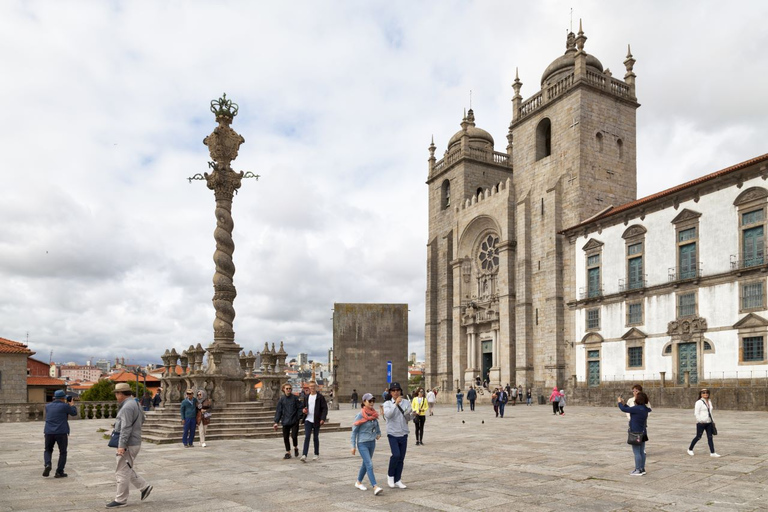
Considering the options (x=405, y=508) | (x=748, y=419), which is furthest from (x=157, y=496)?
(x=748, y=419)

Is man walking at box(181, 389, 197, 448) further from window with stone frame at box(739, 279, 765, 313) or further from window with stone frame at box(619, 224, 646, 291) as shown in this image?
window with stone frame at box(619, 224, 646, 291)

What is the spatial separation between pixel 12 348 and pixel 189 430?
1038 inches

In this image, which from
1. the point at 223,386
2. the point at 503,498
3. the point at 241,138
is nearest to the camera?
the point at 503,498

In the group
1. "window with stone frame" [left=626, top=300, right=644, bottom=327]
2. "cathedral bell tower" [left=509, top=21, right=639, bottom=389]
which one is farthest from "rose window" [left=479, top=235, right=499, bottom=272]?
"window with stone frame" [left=626, top=300, right=644, bottom=327]

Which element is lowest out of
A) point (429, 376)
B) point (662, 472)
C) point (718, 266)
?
point (429, 376)

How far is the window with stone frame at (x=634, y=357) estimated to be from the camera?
3400cm

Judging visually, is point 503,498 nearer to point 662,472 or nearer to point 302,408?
point 662,472

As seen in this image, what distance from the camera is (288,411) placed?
1300cm

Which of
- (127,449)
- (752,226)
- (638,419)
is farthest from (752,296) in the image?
(127,449)

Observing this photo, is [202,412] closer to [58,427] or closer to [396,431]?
[58,427]

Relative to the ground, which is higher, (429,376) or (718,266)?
(718,266)

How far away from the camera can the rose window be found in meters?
47.9

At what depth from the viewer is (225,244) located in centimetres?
2042

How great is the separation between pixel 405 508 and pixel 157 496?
3.76m
